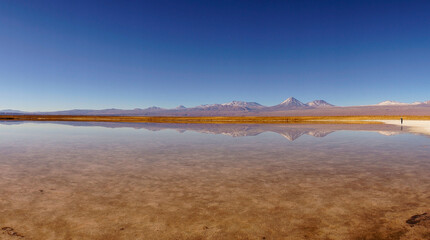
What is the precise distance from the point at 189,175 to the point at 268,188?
76.1 inches

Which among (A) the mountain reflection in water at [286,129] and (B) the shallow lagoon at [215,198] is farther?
(A) the mountain reflection in water at [286,129]

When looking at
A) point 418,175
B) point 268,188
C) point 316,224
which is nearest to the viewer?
point 316,224

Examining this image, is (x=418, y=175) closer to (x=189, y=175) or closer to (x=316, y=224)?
(x=316, y=224)

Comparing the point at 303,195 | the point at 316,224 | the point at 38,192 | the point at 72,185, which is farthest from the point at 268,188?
the point at 38,192

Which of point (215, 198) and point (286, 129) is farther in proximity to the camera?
point (286, 129)

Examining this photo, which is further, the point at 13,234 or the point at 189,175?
the point at 189,175

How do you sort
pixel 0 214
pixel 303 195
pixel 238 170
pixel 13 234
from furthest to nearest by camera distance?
pixel 238 170, pixel 303 195, pixel 0 214, pixel 13 234

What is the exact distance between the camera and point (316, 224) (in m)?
3.38

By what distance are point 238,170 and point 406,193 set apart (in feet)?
11.0

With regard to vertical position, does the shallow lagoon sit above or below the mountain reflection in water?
below

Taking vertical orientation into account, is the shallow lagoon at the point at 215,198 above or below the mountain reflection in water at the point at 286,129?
below

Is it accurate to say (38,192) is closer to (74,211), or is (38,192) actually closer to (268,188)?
(74,211)

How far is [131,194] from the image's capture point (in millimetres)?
4629

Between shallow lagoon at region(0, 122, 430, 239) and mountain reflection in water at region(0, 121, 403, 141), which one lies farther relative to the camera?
mountain reflection in water at region(0, 121, 403, 141)
